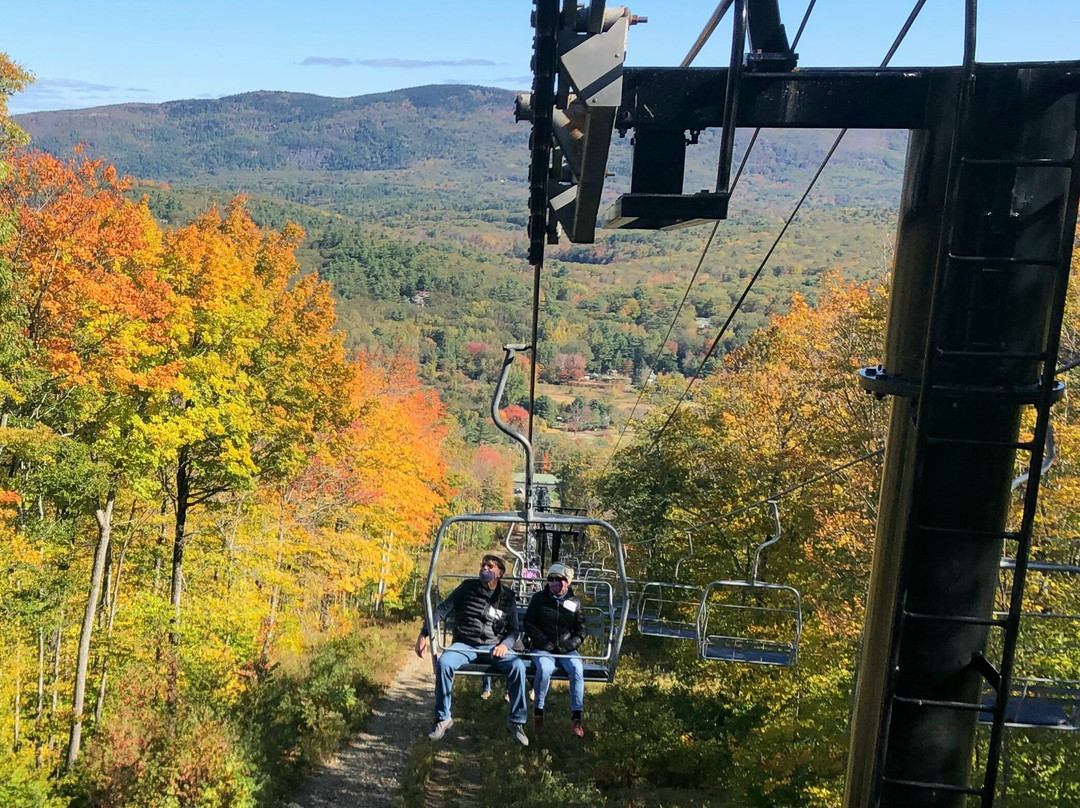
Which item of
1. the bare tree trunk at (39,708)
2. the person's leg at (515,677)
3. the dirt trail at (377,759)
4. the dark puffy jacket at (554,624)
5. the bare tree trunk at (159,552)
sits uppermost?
the dark puffy jacket at (554,624)

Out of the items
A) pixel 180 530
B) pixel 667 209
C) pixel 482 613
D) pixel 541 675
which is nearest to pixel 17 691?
pixel 180 530

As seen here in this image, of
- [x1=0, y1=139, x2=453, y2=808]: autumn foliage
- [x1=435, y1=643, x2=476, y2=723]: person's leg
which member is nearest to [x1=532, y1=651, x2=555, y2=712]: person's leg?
[x1=435, y1=643, x2=476, y2=723]: person's leg

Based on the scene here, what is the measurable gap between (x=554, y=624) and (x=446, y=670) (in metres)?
0.97

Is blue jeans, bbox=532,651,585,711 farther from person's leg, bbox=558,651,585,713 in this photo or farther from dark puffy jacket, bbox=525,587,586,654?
dark puffy jacket, bbox=525,587,586,654

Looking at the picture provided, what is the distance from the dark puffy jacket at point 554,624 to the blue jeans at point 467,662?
0.29 m

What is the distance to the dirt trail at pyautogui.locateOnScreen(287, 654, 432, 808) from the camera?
17438mm

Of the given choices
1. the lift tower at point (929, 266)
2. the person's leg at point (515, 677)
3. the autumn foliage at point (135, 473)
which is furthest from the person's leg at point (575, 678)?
the autumn foliage at point (135, 473)

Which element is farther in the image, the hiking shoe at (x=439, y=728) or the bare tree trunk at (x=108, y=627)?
the bare tree trunk at (x=108, y=627)

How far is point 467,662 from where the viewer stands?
23.2 feet

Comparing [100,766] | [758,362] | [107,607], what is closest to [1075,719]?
[100,766]

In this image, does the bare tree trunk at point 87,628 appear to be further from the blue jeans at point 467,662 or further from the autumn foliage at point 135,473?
the blue jeans at point 467,662

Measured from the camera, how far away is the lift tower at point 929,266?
2744 mm

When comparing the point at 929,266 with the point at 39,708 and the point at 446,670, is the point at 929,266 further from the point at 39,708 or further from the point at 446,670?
the point at 39,708

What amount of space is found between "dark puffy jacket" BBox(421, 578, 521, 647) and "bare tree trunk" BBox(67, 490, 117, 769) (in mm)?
10491
